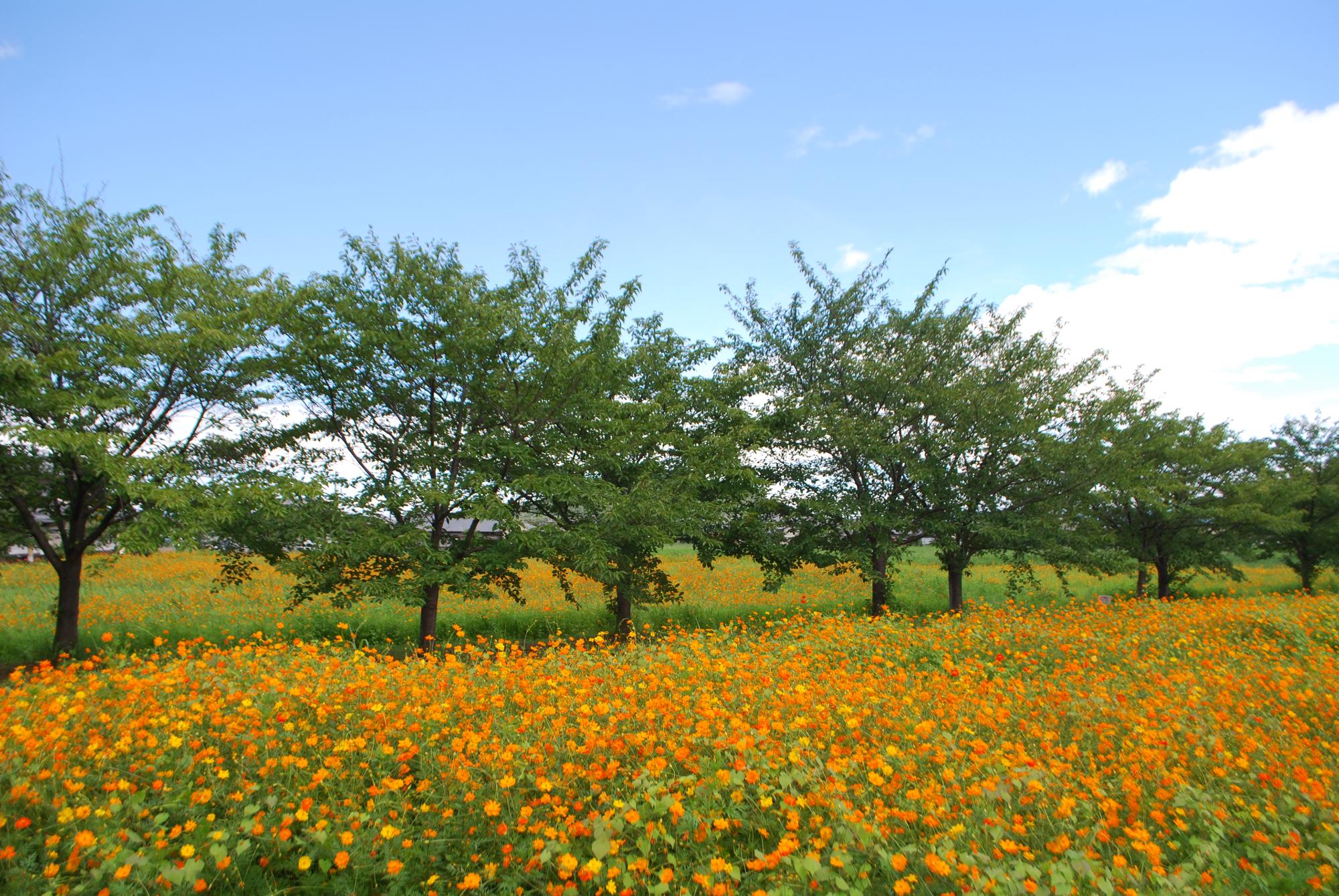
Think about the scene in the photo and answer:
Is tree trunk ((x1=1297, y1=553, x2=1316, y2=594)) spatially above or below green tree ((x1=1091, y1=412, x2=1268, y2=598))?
below

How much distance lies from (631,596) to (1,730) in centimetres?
790

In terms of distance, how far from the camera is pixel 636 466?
35.9ft

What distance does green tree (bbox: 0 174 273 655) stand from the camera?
7.24m

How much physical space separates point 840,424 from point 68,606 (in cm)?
1170

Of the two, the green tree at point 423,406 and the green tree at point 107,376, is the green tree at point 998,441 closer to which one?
the green tree at point 423,406

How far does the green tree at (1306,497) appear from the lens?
1752cm

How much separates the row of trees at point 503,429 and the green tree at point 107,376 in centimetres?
4

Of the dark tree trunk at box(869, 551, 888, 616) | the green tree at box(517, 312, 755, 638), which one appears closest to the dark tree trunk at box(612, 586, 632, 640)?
the green tree at box(517, 312, 755, 638)

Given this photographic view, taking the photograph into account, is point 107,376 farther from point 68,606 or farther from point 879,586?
point 879,586

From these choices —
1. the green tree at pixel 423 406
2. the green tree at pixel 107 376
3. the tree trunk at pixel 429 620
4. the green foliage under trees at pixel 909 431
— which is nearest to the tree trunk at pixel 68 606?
the green tree at pixel 107 376

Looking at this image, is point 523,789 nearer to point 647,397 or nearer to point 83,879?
point 83,879

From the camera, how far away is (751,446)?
12219 mm

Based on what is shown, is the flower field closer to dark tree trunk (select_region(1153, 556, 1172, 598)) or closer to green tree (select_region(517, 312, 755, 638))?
green tree (select_region(517, 312, 755, 638))

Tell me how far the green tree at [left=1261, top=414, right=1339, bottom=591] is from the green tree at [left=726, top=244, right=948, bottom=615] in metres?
12.2
